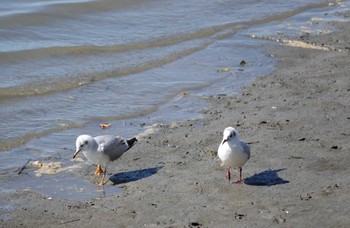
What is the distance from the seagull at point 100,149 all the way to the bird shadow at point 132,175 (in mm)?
150

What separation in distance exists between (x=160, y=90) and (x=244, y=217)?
502cm

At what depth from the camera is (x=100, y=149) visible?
8.17 meters

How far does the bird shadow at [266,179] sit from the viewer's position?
758 centimetres

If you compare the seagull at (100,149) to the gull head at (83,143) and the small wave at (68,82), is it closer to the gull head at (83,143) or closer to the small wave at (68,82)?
the gull head at (83,143)

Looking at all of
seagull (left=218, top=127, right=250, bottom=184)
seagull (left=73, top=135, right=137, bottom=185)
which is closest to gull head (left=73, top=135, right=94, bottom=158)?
seagull (left=73, top=135, right=137, bottom=185)

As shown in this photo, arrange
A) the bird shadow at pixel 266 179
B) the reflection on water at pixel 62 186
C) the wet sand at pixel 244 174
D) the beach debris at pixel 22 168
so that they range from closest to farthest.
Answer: the wet sand at pixel 244 174
the bird shadow at pixel 266 179
the reflection on water at pixel 62 186
the beach debris at pixel 22 168

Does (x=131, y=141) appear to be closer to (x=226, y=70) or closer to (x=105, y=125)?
(x=105, y=125)

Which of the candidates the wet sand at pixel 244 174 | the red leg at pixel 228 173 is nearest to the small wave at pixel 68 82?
the wet sand at pixel 244 174

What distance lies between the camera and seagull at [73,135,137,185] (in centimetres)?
816

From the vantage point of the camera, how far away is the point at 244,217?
672 cm

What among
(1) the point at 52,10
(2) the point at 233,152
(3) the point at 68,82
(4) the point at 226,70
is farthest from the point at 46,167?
(1) the point at 52,10

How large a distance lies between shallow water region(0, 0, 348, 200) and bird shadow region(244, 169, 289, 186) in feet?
6.52

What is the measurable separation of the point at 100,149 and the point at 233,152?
1.54 meters

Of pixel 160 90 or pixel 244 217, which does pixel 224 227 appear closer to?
pixel 244 217
